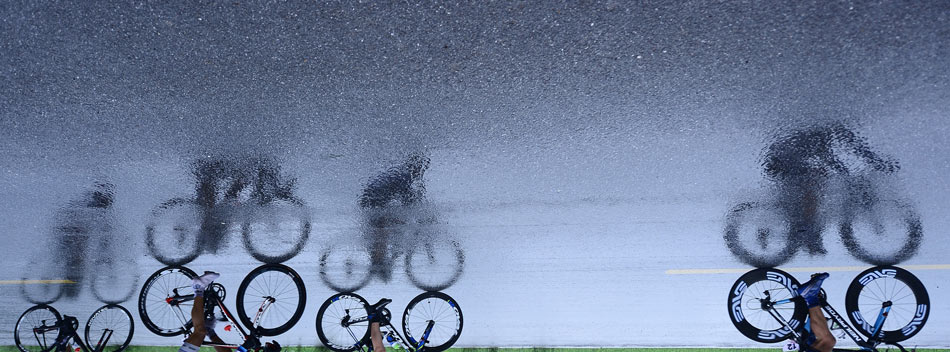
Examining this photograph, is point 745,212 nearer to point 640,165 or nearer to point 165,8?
point 640,165

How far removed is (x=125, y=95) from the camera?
14.6 ft

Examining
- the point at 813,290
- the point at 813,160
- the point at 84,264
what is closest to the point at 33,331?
the point at 84,264

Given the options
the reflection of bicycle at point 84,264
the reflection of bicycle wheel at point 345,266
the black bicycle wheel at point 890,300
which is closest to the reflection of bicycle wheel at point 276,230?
the reflection of bicycle wheel at point 345,266

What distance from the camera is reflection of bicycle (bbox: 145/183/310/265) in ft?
16.2

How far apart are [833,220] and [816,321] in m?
1.00

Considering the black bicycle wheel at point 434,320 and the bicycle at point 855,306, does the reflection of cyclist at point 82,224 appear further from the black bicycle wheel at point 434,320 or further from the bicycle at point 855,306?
the bicycle at point 855,306

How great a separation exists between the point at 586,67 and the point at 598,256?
81.2 inches

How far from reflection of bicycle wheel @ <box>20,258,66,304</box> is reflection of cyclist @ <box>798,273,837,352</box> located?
814cm

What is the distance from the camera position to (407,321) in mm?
5227

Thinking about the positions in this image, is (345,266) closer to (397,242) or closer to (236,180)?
(397,242)

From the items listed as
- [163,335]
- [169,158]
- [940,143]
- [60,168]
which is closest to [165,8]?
[169,158]

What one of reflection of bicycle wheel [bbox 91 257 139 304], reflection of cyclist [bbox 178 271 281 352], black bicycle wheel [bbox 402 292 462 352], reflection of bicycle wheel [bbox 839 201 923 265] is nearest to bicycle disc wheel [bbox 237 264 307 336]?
reflection of cyclist [bbox 178 271 281 352]

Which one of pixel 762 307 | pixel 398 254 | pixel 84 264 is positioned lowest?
pixel 762 307

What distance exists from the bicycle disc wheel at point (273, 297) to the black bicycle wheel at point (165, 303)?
2.17 ft
